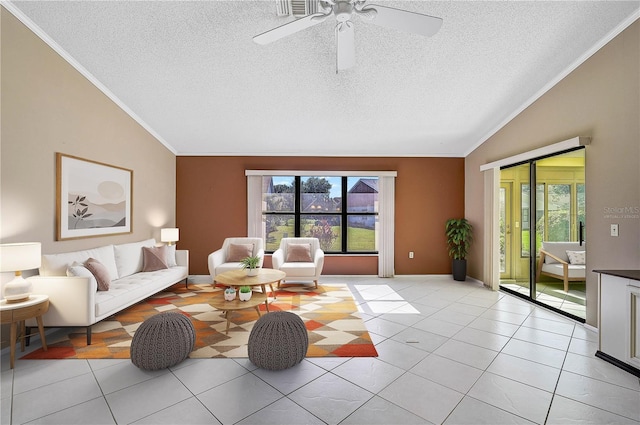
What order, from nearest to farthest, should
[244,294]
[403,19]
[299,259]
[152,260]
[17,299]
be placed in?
[403,19] < [17,299] < [244,294] < [152,260] < [299,259]

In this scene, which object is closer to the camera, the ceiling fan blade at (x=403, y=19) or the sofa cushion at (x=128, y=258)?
the ceiling fan blade at (x=403, y=19)

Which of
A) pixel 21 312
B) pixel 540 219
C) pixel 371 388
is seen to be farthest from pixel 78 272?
pixel 540 219

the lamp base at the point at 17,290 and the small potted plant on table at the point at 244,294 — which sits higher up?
the lamp base at the point at 17,290

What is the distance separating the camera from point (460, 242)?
19.5 feet

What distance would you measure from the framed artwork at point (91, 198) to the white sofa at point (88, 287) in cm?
33

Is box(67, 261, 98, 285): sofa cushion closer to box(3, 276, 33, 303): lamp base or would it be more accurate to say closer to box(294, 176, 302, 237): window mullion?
box(3, 276, 33, 303): lamp base

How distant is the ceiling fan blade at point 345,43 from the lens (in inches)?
91.2

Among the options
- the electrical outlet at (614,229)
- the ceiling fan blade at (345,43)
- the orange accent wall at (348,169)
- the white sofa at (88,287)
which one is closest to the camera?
the ceiling fan blade at (345,43)

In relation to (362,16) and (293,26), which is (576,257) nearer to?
(362,16)

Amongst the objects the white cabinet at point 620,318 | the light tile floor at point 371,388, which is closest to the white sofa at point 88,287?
the light tile floor at point 371,388

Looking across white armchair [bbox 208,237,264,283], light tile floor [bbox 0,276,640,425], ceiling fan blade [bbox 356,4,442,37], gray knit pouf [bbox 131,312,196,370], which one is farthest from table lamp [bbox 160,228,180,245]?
ceiling fan blade [bbox 356,4,442,37]

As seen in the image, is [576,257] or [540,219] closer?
[576,257]

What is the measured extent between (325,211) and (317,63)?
3.34m

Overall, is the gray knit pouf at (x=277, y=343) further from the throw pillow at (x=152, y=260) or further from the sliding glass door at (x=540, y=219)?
the sliding glass door at (x=540, y=219)
